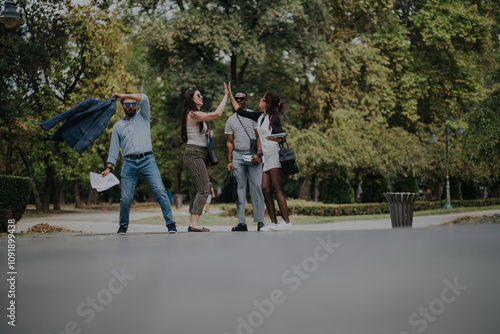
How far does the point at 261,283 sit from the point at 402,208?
4.51m

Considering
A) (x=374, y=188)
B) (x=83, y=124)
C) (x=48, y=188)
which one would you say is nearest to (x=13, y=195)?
(x=83, y=124)

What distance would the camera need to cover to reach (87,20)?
2402 cm

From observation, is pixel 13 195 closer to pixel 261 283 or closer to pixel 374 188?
pixel 261 283

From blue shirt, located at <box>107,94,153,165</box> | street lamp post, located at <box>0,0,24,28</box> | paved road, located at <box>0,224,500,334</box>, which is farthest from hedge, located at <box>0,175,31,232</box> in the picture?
paved road, located at <box>0,224,500,334</box>

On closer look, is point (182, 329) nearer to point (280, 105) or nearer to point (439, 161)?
point (280, 105)

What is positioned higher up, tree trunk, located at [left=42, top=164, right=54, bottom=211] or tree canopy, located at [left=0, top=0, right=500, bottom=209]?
tree canopy, located at [left=0, top=0, right=500, bottom=209]

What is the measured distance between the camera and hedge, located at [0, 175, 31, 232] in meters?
11.8

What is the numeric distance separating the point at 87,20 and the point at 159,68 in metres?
4.25

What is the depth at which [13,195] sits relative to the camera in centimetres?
1194

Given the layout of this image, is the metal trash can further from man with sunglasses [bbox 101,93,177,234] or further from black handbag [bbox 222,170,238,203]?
man with sunglasses [bbox 101,93,177,234]

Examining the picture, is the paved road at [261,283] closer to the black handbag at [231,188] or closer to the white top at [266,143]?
the white top at [266,143]

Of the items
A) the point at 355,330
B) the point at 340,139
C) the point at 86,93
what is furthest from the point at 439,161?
the point at 355,330

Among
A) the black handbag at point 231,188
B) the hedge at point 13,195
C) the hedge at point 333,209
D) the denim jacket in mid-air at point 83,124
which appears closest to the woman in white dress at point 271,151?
the black handbag at point 231,188

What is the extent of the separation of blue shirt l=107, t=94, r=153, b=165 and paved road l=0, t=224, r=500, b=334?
1.83m
